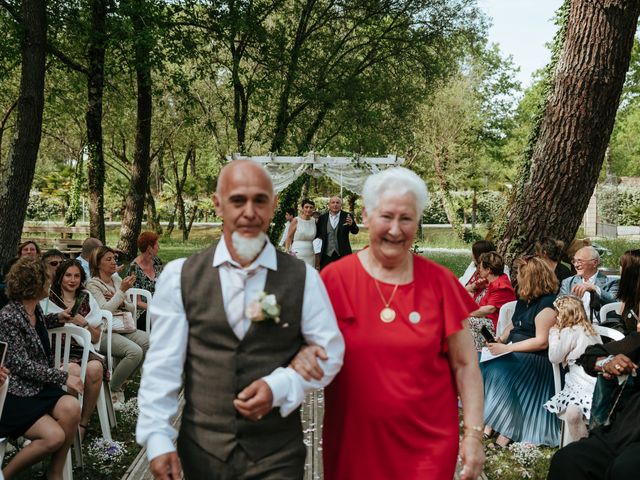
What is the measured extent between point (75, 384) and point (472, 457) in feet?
10.3

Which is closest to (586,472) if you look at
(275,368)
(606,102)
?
(275,368)

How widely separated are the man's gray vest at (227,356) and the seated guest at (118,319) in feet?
15.9

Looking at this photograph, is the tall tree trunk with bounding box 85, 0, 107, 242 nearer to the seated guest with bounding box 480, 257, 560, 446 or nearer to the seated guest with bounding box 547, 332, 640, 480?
the seated guest with bounding box 480, 257, 560, 446

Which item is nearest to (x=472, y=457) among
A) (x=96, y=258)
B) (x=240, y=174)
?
(x=240, y=174)

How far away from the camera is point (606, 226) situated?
34875mm

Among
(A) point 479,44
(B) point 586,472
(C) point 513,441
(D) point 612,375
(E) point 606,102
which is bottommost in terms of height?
(C) point 513,441

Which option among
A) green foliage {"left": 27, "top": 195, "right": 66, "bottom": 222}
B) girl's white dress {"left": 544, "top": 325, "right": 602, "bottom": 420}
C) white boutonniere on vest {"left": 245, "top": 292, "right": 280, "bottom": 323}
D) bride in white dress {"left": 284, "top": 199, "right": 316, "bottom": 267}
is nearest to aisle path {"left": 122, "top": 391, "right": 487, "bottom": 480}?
girl's white dress {"left": 544, "top": 325, "right": 602, "bottom": 420}

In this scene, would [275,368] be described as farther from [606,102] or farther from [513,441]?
[606,102]

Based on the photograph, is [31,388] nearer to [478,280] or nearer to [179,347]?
[179,347]

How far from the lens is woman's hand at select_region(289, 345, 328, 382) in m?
2.32

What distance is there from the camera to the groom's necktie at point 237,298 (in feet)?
7.72

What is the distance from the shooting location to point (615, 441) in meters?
3.78

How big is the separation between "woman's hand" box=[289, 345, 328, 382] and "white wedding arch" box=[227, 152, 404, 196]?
1633 cm

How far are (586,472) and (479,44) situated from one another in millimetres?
23400
